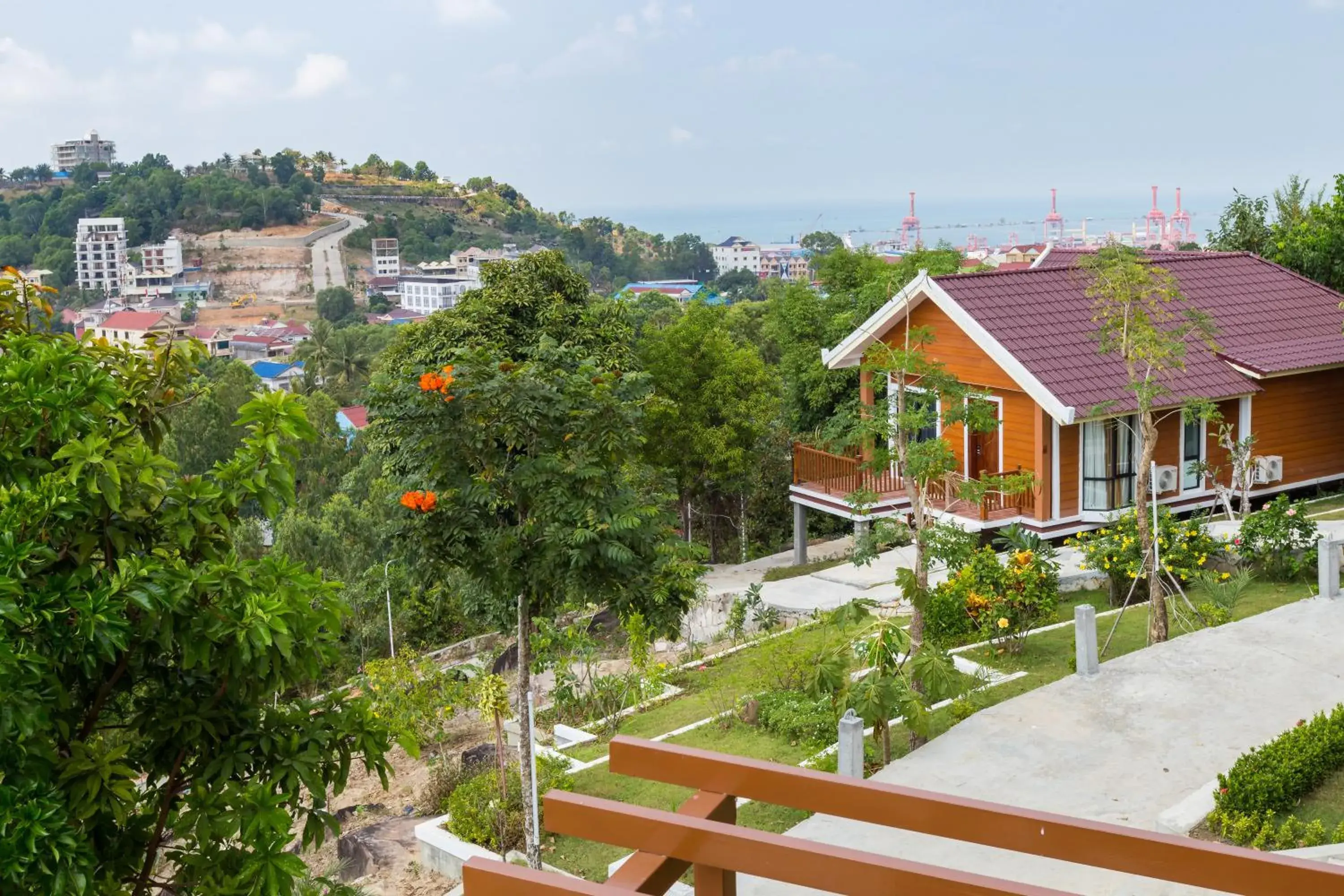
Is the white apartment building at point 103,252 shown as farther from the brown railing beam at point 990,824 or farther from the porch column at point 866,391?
the brown railing beam at point 990,824

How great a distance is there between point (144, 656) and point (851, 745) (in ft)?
18.2

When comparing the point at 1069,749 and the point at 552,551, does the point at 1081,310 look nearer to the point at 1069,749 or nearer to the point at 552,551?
the point at 1069,749

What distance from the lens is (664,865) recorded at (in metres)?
2.25

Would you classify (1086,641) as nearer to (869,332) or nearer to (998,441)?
(998,441)

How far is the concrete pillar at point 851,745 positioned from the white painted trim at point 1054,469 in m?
9.15

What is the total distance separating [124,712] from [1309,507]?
55.7 ft

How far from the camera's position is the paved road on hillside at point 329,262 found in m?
Answer: 149

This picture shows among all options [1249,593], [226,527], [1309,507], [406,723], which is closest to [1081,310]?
[1309,507]

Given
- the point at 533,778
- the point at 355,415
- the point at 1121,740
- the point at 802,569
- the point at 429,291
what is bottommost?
the point at 355,415

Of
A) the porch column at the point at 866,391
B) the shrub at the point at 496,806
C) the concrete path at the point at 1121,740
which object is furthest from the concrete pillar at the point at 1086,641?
the shrub at the point at 496,806

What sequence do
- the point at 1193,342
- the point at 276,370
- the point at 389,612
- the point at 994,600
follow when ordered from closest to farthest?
the point at 994,600 < the point at 389,612 < the point at 1193,342 < the point at 276,370

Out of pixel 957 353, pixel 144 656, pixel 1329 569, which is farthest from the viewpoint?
pixel 957 353

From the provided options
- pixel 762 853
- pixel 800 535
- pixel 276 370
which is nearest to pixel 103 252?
pixel 276 370

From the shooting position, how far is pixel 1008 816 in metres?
2.15
